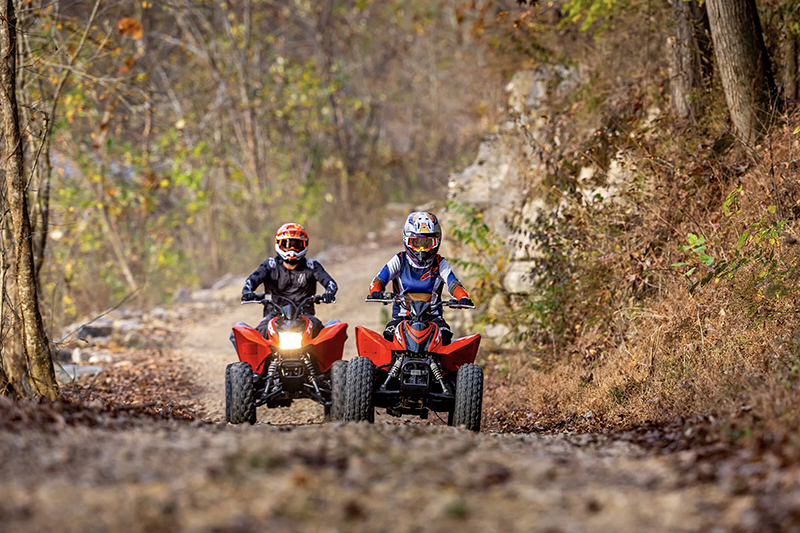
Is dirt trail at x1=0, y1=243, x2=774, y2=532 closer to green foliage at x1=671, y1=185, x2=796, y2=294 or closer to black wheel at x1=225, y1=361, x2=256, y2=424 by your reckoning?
black wheel at x1=225, y1=361, x2=256, y2=424

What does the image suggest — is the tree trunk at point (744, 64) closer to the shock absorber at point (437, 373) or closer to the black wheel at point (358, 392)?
the shock absorber at point (437, 373)

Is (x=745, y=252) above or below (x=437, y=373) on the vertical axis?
above

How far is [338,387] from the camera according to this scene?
279 inches

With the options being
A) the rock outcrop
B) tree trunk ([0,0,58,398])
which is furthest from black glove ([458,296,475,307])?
tree trunk ([0,0,58,398])

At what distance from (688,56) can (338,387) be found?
6.46m

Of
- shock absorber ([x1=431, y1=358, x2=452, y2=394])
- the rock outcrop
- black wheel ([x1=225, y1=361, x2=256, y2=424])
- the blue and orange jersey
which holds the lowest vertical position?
black wheel ([x1=225, y1=361, x2=256, y2=424])

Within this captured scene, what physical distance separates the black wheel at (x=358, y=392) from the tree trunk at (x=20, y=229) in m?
2.78

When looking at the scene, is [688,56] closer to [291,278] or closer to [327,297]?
[327,297]

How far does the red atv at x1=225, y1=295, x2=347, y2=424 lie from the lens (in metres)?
7.64

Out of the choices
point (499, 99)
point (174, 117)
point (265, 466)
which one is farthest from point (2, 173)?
point (174, 117)

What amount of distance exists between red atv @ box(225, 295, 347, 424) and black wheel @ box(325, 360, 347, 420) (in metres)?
0.30

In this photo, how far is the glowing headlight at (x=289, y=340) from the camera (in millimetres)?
7633

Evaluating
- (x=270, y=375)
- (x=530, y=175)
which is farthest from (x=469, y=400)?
(x=530, y=175)

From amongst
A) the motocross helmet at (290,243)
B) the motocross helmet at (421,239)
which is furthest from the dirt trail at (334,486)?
the motocross helmet at (290,243)
